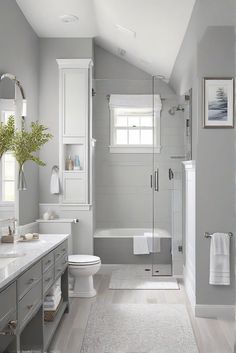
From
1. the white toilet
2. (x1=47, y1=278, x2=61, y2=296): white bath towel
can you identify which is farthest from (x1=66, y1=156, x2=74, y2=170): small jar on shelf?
(x1=47, y1=278, x2=61, y2=296): white bath towel

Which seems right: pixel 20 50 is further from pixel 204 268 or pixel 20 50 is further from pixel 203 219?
pixel 204 268

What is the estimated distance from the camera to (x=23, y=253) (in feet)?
9.98

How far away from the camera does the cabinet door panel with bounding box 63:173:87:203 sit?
564cm

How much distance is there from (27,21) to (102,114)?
157cm

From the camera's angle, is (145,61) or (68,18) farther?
(145,61)

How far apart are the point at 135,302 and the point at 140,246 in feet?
4.57

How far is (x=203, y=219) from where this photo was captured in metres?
3.94

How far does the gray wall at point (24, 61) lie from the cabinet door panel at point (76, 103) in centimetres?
36

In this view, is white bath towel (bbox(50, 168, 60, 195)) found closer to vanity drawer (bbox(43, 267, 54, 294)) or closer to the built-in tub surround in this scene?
the built-in tub surround

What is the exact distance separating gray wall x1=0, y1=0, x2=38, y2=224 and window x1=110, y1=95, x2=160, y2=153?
114 centimetres

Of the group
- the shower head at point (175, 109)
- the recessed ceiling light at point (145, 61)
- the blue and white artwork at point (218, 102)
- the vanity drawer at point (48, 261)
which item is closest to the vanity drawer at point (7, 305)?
the vanity drawer at point (48, 261)

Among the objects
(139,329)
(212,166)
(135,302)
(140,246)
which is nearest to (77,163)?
(140,246)

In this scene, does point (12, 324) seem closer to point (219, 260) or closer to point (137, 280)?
point (219, 260)

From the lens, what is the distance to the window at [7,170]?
3971 mm
